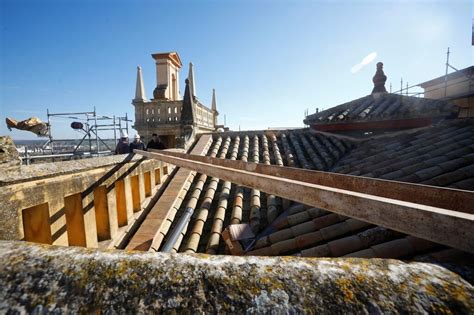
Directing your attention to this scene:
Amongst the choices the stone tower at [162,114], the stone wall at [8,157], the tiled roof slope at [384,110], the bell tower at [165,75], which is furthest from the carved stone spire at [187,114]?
the bell tower at [165,75]

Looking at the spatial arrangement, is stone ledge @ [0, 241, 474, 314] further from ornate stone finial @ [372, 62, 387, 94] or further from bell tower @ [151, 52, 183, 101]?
bell tower @ [151, 52, 183, 101]

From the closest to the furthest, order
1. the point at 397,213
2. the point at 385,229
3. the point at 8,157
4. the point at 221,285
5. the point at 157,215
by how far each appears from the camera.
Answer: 1. the point at 221,285
2. the point at 397,213
3. the point at 8,157
4. the point at 385,229
5. the point at 157,215

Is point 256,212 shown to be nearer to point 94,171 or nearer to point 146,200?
point 146,200

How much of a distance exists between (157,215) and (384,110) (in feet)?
28.1

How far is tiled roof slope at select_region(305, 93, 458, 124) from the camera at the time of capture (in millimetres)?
7324

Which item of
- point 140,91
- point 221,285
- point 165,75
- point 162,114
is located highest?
point 165,75

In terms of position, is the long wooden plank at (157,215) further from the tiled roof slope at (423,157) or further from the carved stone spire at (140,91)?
the carved stone spire at (140,91)

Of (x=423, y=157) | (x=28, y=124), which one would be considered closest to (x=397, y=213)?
(x=423, y=157)

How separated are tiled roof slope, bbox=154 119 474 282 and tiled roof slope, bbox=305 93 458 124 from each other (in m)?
0.62

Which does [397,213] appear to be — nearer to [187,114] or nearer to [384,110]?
[384,110]

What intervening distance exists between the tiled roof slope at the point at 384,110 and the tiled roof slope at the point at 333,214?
0.62 m

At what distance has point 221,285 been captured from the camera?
0.74 m

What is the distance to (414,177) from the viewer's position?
396 centimetres

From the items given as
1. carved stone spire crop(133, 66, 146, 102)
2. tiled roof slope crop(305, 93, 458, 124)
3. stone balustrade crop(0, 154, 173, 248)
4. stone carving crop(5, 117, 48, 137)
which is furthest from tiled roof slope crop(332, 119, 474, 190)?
carved stone spire crop(133, 66, 146, 102)
